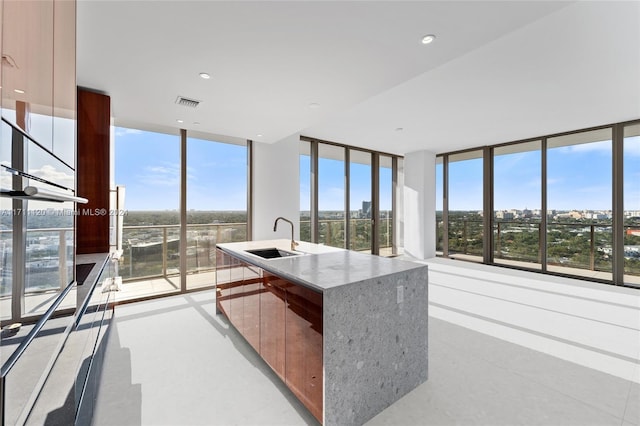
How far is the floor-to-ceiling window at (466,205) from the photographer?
21.7 ft

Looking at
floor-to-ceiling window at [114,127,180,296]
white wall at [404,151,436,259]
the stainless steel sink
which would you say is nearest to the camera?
the stainless steel sink

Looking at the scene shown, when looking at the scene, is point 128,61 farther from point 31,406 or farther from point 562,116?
point 562,116

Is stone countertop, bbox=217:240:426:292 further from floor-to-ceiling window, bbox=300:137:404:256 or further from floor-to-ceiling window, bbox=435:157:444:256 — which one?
floor-to-ceiling window, bbox=435:157:444:256

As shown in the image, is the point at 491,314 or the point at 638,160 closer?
the point at 491,314

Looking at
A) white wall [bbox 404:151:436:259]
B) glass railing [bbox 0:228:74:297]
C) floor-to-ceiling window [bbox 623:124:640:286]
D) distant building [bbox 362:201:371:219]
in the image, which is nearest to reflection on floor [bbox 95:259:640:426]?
glass railing [bbox 0:228:74:297]

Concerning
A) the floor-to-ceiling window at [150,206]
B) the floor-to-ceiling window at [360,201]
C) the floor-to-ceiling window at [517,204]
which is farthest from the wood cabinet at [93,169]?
the floor-to-ceiling window at [517,204]

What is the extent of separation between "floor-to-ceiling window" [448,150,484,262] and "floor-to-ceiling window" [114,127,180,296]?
629cm

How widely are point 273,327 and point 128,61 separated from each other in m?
2.51

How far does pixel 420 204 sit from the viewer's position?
23.0ft

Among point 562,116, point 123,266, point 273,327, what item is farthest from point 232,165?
point 562,116

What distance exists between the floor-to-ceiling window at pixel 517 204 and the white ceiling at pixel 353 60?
5.19 feet

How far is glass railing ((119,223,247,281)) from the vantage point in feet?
13.7

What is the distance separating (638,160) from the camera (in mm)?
4531

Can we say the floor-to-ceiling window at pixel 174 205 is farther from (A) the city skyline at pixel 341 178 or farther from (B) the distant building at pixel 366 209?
(B) the distant building at pixel 366 209
